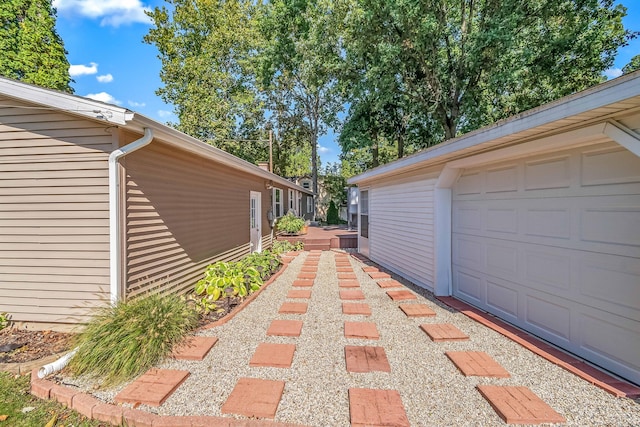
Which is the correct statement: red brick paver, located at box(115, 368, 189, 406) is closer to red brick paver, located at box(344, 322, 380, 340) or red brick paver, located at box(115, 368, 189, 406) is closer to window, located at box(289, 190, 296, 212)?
red brick paver, located at box(344, 322, 380, 340)

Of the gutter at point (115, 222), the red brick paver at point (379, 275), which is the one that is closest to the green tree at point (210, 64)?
the red brick paver at point (379, 275)

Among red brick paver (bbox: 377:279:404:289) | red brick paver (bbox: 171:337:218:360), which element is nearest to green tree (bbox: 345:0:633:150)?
red brick paver (bbox: 377:279:404:289)

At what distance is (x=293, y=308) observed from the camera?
15.2 feet

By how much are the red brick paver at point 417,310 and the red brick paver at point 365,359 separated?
125 centimetres

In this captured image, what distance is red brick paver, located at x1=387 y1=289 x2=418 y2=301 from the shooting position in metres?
5.18

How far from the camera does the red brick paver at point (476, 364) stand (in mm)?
2811

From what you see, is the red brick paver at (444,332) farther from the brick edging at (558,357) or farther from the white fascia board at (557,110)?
the white fascia board at (557,110)

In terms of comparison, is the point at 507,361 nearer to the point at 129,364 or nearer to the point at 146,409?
the point at 146,409

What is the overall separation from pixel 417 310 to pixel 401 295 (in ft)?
2.62

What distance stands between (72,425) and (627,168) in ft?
16.7

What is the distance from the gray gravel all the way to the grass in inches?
8.1

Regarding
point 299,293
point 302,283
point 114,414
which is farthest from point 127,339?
point 302,283

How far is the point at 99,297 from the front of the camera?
3.60 metres

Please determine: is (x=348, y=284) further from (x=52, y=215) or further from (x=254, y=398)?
(x=52, y=215)
